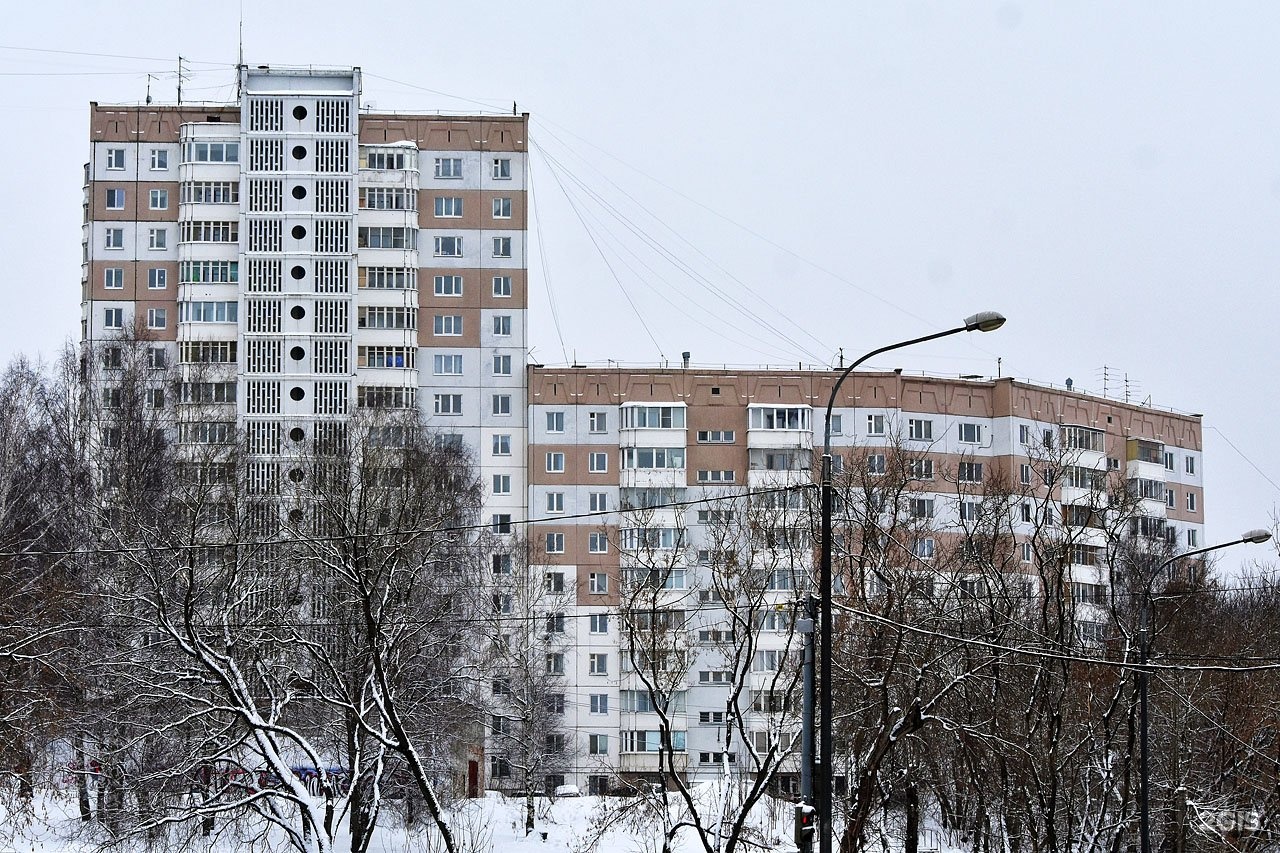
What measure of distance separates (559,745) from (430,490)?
1999cm

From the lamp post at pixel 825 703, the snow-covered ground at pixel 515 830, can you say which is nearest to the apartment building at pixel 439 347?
the snow-covered ground at pixel 515 830

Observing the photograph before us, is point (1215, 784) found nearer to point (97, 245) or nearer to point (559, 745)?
point (559, 745)

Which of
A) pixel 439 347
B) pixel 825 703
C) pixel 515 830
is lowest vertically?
pixel 515 830

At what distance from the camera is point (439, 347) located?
79375 mm

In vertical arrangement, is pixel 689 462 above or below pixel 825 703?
above

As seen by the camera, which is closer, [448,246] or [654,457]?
[654,457]

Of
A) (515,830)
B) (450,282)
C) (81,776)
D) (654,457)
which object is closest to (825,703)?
(81,776)

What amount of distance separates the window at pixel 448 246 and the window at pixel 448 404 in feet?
23.2

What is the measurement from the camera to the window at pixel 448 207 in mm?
80062

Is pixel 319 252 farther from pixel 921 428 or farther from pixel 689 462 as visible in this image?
pixel 921 428

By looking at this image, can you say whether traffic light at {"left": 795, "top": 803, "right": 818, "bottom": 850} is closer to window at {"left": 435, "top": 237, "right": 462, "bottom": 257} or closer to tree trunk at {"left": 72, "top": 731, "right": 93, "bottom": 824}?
tree trunk at {"left": 72, "top": 731, "right": 93, "bottom": 824}

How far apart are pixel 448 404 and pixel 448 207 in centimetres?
993

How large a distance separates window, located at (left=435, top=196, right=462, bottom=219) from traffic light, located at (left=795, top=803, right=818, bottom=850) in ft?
202

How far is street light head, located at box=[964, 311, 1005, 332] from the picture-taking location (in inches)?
813
